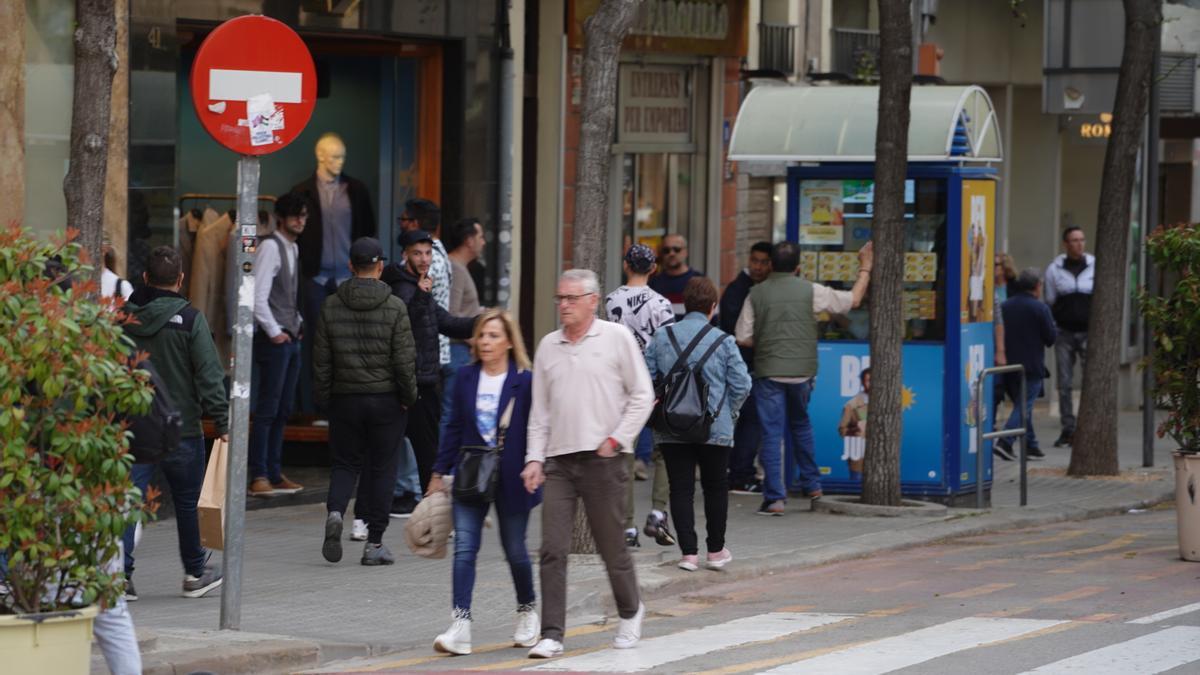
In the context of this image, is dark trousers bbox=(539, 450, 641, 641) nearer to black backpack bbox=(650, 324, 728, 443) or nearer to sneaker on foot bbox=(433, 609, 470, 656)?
sneaker on foot bbox=(433, 609, 470, 656)

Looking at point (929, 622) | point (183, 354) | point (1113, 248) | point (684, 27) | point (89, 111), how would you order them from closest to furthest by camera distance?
point (89, 111) < point (929, 622) < point (183, 354) < point (1113, 248) < point (684, 27)

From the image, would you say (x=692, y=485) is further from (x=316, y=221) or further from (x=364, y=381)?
(x=316, y=221)

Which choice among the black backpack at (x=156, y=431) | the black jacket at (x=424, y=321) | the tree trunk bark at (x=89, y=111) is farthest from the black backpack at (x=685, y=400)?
the tree trunk bark at (x=89, y=111)

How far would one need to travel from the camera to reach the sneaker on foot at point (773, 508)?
1448cm

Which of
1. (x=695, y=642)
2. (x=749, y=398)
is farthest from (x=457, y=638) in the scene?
(x=749, y=398)

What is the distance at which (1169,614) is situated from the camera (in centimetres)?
1048

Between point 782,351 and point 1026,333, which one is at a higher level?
point 782,351

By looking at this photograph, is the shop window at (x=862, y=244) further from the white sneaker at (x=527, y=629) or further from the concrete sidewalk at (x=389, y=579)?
the white sneaker at (x=527, y=629)

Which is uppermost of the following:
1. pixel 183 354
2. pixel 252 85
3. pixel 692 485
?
pixel 252 85

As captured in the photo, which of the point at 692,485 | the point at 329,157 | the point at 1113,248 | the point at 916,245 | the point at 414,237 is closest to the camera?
the point at 692,485

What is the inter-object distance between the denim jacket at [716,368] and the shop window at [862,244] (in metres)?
3.56

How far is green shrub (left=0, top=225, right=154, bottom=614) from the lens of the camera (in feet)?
22.9

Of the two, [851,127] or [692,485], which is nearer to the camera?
[692,485]

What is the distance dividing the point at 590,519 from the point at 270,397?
199 inches
